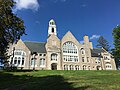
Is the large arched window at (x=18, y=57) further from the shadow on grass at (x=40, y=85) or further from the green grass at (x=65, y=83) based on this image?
the shadow on grass at (x=40, y=85)

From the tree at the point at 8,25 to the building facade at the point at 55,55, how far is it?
1822 centimetres

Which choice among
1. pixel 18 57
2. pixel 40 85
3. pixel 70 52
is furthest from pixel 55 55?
pixel 40 85

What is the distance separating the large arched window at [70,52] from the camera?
5316 centimetres

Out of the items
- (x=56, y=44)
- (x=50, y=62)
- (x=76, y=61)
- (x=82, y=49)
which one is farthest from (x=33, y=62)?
(x=82, y=49)

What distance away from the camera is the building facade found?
4878 cm

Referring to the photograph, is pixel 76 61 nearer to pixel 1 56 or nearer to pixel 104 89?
pixel 1 56

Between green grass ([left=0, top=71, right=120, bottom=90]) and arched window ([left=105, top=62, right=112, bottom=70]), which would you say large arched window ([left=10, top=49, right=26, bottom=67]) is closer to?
green grass ([left=0, top=71, right=120, bottom=90])

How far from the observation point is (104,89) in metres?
11.1

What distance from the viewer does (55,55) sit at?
51.4 metres

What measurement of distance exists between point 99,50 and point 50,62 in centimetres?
2692

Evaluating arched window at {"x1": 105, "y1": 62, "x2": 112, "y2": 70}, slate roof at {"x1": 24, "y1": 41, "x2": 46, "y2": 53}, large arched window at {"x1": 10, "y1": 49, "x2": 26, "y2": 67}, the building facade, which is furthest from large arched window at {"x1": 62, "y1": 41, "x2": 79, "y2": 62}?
arched window at {"x1": 105, "y1": 62, "x2": 112, "y2": 70}

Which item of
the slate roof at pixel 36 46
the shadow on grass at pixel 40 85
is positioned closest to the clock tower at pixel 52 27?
the slate roof at pixel 36 46

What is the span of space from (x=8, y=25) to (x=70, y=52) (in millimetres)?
31766

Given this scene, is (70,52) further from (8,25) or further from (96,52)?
(8,25)
